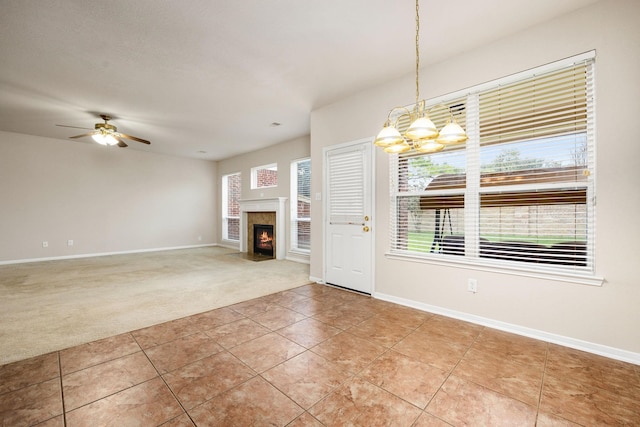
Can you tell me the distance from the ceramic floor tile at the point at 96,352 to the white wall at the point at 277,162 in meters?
4.02

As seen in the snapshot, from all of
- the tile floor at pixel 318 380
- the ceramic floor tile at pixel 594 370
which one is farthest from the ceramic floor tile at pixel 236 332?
→ the ceramic floor tile at pixel 594 370

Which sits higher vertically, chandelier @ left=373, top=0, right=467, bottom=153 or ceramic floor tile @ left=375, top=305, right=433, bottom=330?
chandelier @ left=373, top=0, right=467, bottom=153

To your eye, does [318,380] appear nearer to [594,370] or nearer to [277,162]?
[594,370]

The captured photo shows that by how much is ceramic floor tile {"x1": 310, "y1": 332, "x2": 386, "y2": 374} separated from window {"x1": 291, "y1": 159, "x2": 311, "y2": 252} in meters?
3.96

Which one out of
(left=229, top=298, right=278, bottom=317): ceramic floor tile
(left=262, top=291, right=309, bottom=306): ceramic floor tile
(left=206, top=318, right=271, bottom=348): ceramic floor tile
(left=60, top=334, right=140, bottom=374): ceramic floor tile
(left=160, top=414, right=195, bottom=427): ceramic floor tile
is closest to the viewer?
(left=160, top=414, right=195, bottom=427): ceramic floor tile

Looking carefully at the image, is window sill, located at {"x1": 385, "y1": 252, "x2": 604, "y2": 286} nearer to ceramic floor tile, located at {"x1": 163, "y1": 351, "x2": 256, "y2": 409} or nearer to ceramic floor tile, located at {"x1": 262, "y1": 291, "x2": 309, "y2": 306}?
ceramic floor tile, located at {"x1": 262, "y1": 291, "x2": 309, "y2": 306}

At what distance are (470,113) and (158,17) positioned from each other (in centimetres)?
304

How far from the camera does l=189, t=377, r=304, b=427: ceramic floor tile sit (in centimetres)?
148

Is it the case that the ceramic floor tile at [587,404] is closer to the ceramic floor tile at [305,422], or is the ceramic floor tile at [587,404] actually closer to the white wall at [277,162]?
the ceramic floor tile at [305,422]

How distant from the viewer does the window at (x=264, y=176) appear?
23.4ft

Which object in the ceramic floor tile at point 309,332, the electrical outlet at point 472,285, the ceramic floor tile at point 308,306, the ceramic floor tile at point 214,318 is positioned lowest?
the ceramic floor tile at point 309,332

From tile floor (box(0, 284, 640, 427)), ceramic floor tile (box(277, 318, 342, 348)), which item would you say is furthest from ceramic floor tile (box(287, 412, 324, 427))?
ceramic floor tile (box(277, 318, 342, 348))

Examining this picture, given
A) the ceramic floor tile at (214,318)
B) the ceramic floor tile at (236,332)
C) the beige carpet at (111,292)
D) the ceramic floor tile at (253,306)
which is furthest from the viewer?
the ceramic floor tile at (253,306)

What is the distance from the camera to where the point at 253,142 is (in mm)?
6625
